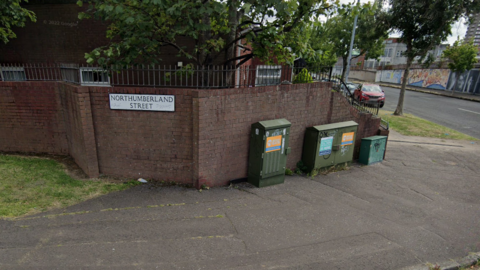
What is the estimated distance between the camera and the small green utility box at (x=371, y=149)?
891 cm

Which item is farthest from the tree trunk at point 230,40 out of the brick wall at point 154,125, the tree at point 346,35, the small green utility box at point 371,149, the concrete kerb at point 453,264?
the tree at point 346,35

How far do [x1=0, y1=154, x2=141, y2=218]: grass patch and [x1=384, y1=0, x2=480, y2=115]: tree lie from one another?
601 inches

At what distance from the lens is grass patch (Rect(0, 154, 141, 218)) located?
5473 millimetres

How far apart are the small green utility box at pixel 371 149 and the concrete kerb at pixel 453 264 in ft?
14.3

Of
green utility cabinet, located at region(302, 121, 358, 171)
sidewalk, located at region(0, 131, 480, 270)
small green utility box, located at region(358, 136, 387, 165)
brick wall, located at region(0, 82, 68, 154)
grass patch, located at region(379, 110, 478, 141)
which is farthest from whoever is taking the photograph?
grass patch, located at region(379, 110, 478, 141)

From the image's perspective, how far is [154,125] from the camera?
21.1 feet

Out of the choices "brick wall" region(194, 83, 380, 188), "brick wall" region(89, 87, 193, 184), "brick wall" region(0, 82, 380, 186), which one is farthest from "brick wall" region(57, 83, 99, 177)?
"brick wall" region(194, 83, 380, 188)

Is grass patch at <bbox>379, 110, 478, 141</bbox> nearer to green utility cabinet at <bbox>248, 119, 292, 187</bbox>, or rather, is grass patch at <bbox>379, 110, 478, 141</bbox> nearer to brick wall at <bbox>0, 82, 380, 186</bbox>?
brick wall at <bbox>0, 82, 380, 186</bbox>

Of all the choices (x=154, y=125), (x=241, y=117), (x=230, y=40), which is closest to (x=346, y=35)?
(x=230, y=40)

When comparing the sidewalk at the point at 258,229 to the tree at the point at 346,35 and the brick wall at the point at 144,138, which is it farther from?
the tree at the point at 346,35

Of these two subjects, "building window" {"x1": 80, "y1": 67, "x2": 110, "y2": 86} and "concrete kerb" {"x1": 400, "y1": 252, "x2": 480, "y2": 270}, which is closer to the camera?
"concrete kerb" {"x1": 400, "y1": 252, "x2": 480, "y2": 270}

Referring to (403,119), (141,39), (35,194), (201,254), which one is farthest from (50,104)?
(403,119)

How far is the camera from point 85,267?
4.00 meters

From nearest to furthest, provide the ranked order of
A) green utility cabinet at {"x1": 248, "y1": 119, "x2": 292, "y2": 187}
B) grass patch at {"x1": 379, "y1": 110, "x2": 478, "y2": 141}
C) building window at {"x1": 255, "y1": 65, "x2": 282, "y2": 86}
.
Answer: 1. green utility cabinet at {"x1": 248, "y1": 119, "x2": 292, "y2": 187}
2. building window at {"x1": 255, "y1": 65, "x2": 282, "y2": 86}
3. grass patch at {"x1": 379, "y1": 110, "x2": 478, "y2": 141}
